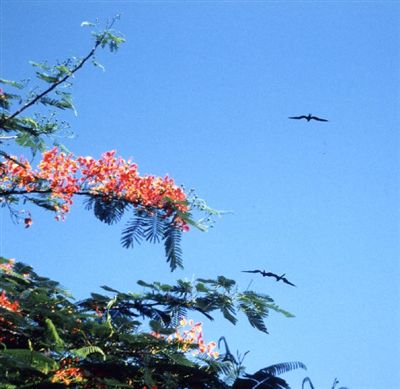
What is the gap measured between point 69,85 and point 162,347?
143 inches

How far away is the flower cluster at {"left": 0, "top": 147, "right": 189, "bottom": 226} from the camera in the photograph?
6496mm

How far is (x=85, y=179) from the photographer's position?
6.90 meters

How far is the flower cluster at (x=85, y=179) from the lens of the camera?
6.50 metres

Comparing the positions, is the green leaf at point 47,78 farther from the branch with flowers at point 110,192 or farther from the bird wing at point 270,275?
the bird wing at point 270,275

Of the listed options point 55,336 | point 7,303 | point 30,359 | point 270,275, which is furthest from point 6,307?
point 270,275

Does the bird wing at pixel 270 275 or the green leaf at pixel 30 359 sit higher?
the bird wing at pixel 270 275

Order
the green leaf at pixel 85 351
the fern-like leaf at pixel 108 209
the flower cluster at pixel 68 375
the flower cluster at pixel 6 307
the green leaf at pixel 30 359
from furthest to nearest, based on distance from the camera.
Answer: the fern-like leaf at pixel 108 209, the flower cluster at pixel 6 307, the green leaf at pixel 85 351, the flower cluster at pixel 68 375, the green leaf at pixel 30 359

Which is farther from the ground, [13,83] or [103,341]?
[13,83]

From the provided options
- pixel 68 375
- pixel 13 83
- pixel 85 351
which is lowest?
pixel 68 375

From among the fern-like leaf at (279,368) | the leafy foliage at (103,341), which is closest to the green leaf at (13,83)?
the leafy foliage at (103,341)

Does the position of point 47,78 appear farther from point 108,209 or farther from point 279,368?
point 279,368

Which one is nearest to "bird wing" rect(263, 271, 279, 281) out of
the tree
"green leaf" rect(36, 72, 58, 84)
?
the tree

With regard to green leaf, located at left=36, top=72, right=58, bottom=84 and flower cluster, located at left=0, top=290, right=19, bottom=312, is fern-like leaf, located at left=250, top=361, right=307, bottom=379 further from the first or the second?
green leaf, located at left=36, top=72, right=58, bottom=84

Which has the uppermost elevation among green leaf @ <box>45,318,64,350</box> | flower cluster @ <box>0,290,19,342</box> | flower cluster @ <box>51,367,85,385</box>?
→ flower cluster @ <box>0,290,19,342</box>
